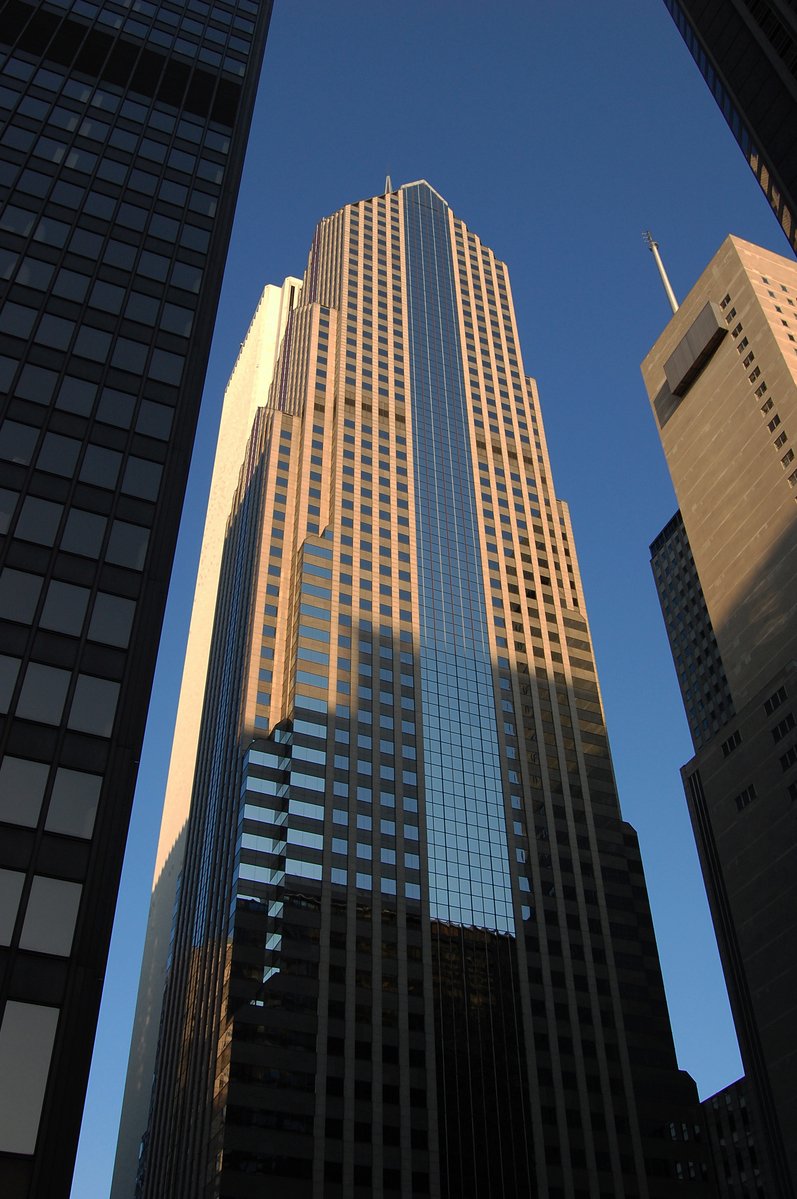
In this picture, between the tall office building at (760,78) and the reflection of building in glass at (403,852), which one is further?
the reflection of building in glass at (403,852)

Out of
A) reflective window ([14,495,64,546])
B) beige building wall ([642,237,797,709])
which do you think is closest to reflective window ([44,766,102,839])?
reflective window ([14,495,64,546])

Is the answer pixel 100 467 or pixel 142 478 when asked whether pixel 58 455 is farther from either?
pixel 142 478

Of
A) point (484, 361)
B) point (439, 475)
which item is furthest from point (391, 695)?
point (484, 361)

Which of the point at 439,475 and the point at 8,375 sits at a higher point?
the point at 439,475

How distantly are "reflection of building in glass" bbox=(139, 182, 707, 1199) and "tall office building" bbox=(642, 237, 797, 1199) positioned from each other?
16759mm

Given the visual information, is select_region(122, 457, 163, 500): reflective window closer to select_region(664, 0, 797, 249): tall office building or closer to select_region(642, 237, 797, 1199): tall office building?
select_region(664, 0, 797, 249): tall office building

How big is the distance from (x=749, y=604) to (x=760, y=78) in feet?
230

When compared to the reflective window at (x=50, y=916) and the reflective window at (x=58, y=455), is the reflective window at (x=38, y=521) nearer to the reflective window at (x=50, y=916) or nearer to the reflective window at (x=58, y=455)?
the reflective window at (x=58, y=455)

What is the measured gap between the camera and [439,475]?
159 m

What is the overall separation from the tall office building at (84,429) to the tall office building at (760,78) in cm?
3046

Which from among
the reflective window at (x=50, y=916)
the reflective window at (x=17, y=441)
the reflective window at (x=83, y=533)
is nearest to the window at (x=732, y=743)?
the reflective window at (x=83, y=533)

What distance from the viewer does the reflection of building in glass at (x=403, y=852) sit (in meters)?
98.1

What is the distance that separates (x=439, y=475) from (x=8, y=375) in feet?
373

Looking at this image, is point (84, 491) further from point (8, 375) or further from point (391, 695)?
point (391, 695)
